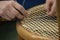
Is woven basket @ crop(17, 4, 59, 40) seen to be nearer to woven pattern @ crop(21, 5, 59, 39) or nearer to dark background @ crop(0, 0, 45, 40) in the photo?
woven pattern @ crop(21, 5, 59, 39)

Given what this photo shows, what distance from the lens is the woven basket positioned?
0.52m

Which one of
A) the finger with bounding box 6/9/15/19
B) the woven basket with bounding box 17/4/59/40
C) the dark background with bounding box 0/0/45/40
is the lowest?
the dark background with bounding box 0/0/45/40

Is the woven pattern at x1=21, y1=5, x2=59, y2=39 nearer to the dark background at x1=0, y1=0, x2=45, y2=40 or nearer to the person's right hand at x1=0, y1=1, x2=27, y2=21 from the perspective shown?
Answer: the person's right hand at x1=0, y1=1, x2=27, y2=21

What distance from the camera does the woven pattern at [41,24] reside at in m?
0.52

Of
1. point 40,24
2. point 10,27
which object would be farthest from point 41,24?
point 10,27

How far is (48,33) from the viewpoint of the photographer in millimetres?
520

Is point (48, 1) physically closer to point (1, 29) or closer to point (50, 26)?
point (50, 26)

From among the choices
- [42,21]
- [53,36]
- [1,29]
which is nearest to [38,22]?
[42,21]

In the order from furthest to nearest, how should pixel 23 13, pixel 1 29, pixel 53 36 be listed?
pixel 1 29 < pixel 23 13 < pixel 53 36

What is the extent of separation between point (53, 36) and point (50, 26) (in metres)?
0.07

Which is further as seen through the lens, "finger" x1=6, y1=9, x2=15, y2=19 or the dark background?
the dark background

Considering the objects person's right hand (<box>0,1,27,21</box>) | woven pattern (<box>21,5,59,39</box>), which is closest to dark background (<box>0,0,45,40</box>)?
woven pattern (<box>21,5,59,39</box>)

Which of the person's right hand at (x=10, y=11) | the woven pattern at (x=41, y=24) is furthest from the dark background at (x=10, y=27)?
the person's right hand at (x=10, y=11)

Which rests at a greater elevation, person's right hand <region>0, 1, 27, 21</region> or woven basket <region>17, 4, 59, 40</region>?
person's right hand <region>0, 1, 27, 21</region>
